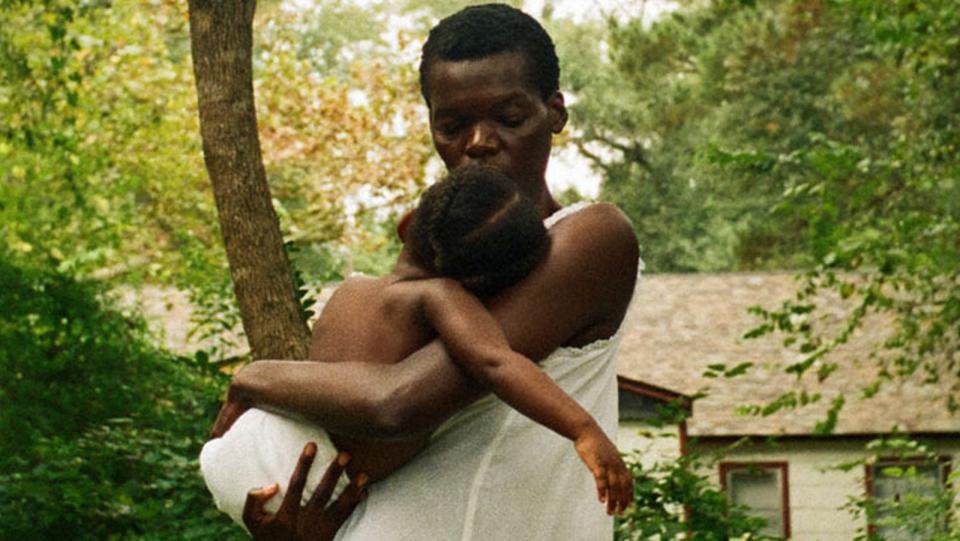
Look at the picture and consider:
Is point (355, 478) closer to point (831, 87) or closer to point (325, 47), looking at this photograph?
point (831, 87)

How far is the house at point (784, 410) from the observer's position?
2088 cm

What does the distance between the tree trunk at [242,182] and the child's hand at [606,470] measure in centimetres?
420

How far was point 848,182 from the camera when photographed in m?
12.2

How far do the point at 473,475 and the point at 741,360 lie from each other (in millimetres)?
20335

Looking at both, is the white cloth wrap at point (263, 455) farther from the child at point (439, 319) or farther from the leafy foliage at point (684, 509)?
the leafy foliage at point (684, 509)

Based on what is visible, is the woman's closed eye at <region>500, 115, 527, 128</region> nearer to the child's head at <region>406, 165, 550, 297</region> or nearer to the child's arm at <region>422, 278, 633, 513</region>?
the child's head at <region>406, 165, 550, 297</region>

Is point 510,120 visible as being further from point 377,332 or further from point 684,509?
point 684,509

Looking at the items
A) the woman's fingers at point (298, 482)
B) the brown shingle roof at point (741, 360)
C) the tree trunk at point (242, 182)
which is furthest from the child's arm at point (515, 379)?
the brown shingle roof at point (741, 360)

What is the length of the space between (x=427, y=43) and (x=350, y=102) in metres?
19.0

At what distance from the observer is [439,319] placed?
2.30 m

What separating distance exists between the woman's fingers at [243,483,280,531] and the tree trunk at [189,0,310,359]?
12.4ft

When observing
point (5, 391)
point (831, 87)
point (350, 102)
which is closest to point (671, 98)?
point (831, 87)

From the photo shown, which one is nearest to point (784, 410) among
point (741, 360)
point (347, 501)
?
point (741, 360)

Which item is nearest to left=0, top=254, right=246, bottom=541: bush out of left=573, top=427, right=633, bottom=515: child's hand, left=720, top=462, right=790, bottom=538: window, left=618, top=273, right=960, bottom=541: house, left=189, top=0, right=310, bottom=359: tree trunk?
left=189, top=0, right=310, bottom=359: tree trunk
